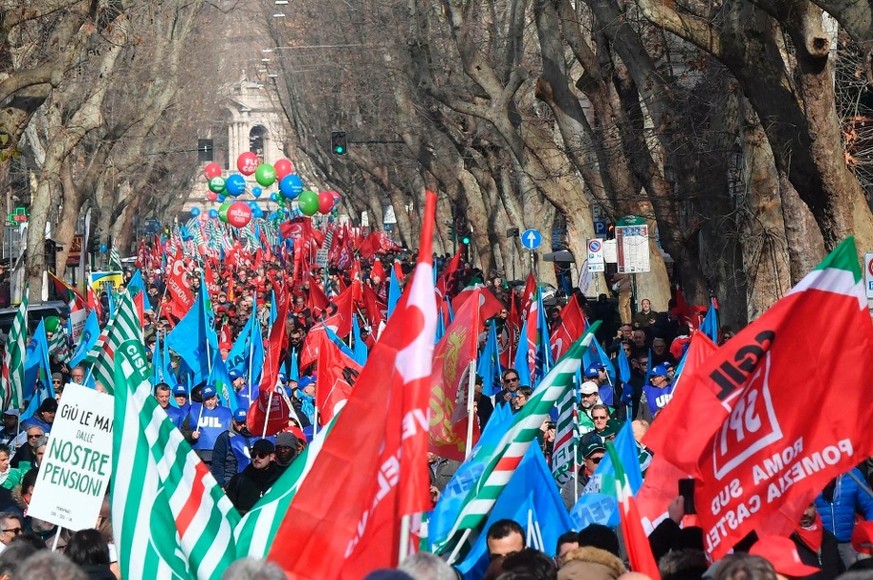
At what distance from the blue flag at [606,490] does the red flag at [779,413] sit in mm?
1346

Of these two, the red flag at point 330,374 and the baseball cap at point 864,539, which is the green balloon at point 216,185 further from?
the baseball cap at point 864,539

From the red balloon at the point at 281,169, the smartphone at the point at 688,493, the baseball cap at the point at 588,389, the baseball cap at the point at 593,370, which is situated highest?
the red balloon at the point at 281,169

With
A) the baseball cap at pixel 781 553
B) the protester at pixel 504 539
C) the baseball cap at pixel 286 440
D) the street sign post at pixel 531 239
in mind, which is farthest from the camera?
the street sign post at pixel 531 239

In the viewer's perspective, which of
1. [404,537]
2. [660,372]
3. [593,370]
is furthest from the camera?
[593,370]

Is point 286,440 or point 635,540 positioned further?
point 286,440

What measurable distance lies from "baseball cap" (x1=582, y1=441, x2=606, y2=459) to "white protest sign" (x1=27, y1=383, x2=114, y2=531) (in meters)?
2.92

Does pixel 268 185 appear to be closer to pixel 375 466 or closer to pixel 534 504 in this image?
pixel 534 504

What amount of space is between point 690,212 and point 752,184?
4.72 m

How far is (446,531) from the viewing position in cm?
740

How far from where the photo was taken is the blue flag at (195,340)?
1675cm

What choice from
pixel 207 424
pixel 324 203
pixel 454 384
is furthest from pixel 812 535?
pixel 324 203

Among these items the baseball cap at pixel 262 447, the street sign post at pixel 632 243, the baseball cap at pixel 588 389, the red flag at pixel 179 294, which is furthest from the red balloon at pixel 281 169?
the baseball cap at pixel 262 447

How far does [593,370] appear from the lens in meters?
14.8

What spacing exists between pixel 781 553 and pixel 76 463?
10.5 ft
